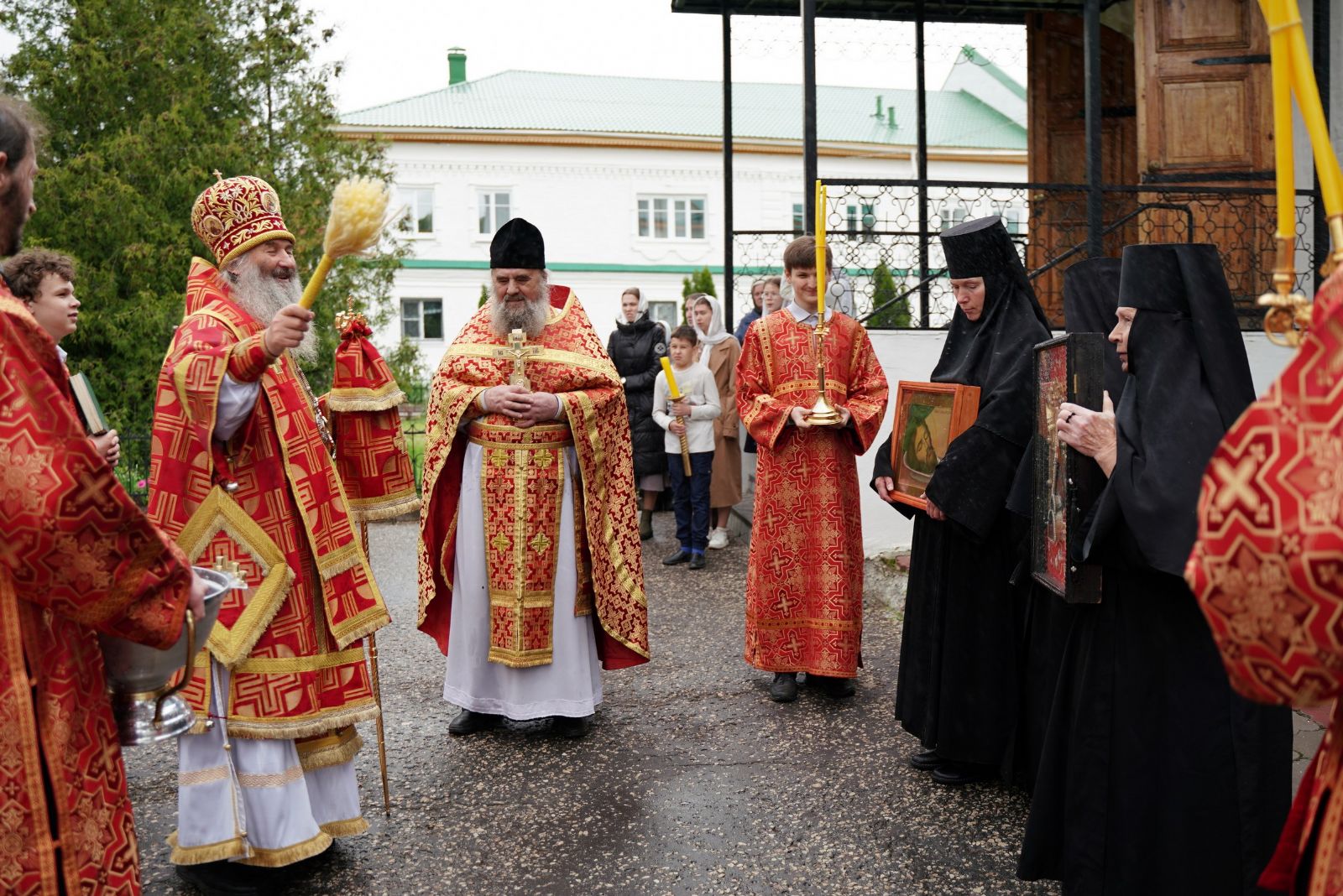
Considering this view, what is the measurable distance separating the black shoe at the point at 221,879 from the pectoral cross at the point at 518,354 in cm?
238

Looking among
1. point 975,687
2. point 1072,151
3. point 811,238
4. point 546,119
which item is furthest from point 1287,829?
point 546,119

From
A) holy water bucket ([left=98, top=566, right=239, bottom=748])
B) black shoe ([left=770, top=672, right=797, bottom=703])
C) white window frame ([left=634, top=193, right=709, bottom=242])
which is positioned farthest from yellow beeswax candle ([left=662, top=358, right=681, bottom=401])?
white window frame ([left=634, top=193, right=709, bottom=242])

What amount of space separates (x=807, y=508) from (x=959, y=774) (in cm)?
164

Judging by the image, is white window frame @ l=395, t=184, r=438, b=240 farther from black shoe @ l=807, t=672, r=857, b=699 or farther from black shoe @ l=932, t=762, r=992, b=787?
black shoe @ l=932, t=762, r=992, b=787

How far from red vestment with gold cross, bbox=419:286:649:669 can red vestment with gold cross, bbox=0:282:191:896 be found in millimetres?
3105

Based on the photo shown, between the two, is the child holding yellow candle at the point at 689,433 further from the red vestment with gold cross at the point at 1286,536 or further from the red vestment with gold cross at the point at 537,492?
the red vestment with gold cross at the point at 1286,536

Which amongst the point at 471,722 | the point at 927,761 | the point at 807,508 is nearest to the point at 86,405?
the point at 471,722

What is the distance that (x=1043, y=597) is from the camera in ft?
14.0

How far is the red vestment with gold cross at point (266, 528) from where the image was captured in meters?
3.71

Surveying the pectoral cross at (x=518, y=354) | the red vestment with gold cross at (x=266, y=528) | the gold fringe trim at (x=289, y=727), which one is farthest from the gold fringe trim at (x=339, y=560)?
the pectoral cross at (x=518, y=354)

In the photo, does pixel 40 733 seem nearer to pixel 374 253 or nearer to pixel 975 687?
pixel 975 687

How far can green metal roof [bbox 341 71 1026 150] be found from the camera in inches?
1335

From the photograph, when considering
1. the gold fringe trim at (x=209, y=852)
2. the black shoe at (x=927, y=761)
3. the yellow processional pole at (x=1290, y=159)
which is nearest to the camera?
the yellow processional pole at (x=1290, y=159)

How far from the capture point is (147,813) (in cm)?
450
